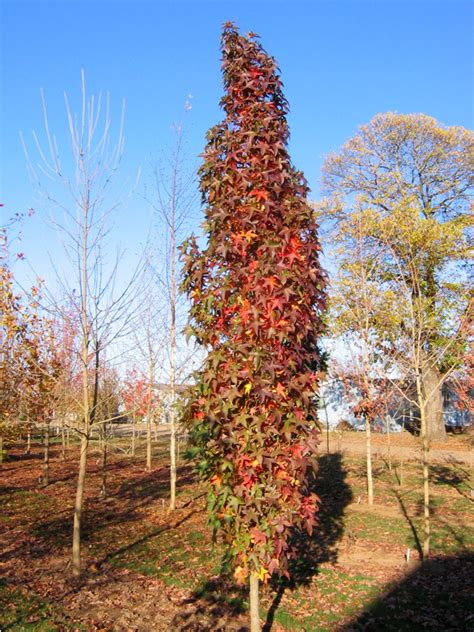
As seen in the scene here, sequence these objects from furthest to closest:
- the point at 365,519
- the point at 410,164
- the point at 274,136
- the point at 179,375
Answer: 1. the point at 410,164
2. the point at 179,375
3. the point at 365,519
4. the point at 274,136

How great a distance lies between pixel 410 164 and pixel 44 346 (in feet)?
54.7

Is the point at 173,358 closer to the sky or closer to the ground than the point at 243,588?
closer to the sky

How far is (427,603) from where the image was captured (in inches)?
259

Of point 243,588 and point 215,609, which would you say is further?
point 243,588

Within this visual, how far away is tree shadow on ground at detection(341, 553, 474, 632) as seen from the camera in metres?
5.98

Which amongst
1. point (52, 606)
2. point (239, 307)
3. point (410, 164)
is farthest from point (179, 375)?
point (410, 164)

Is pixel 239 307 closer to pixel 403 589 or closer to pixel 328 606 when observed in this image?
pixel 328 606

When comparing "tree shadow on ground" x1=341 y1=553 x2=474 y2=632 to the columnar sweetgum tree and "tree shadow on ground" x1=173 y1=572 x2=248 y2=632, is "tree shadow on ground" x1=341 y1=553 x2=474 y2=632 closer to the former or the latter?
"tree shadow on ground" x1=173 y1=572 x2=248 y2=632

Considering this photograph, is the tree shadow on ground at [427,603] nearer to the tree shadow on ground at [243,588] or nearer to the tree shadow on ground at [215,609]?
the tree shadow on ground at [243,588]

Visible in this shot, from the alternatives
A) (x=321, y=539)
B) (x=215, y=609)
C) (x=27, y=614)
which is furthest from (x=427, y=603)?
(x=27, y=614)

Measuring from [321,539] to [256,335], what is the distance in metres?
6.74

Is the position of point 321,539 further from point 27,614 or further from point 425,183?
point 425,183

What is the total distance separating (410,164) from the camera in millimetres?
21297

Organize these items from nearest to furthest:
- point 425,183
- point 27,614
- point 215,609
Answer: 1. point 27,614
2. point 215,609
3. point 425,183
